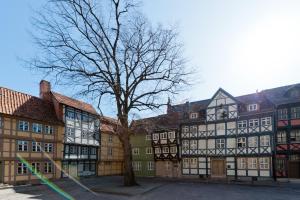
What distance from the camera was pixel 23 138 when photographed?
29672 millimetres

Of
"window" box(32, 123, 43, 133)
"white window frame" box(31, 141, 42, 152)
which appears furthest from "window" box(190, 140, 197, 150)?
"window" box(32, 123, 43, 133)

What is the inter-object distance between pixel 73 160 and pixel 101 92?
57.8 feet

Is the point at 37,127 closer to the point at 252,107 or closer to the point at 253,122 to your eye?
the point at 253,122

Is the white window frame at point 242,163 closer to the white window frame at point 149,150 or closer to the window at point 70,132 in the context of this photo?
the white window frame at point 149,150

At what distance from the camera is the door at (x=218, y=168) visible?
34.6 m

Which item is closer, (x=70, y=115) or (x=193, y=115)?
(x=70, y=115)

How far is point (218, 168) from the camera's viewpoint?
115ft

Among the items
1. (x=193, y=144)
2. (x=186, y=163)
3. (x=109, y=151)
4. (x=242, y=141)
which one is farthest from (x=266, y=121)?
(x=109, y=151)

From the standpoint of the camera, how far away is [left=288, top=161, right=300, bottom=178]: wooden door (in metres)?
29.8

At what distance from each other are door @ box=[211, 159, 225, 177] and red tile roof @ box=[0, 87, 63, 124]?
65.0 feet

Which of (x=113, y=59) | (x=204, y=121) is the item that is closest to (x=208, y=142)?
(x=204, y=121)

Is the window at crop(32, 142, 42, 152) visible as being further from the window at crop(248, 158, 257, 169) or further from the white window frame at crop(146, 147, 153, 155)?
the window at crop(248, 158, 257, 169)

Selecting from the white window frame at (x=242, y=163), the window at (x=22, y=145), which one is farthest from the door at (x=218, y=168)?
the window at (x=22, y=145)

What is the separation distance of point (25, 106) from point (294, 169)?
2986 centimetres
